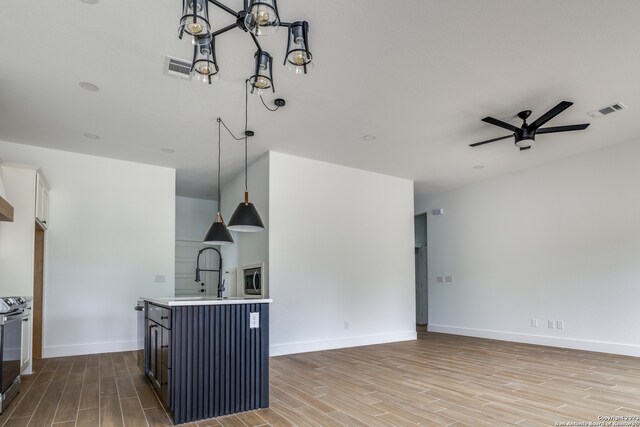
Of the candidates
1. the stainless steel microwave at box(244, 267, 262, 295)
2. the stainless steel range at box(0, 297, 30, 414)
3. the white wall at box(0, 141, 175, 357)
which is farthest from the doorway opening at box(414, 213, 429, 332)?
the stainless steel range at box(0, 297, 30, 414)

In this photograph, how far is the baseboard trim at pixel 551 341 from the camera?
544 centimetres

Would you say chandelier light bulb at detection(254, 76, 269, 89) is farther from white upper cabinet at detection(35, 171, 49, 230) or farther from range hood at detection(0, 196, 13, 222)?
white upper cabinet at detection(35, 171, 49, 230)

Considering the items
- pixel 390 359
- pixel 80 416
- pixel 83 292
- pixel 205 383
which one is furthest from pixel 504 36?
pixel 83 292

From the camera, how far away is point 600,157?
591 centimetres

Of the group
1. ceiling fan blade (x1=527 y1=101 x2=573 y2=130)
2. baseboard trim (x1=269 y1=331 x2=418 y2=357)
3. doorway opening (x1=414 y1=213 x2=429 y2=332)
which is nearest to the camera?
ceiling fan blade (x1=527 y1=101 x2=573 y2=130)

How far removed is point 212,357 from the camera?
3.04 meters

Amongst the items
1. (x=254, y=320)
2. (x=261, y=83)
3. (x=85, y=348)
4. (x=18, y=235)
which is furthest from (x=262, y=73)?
(x=85, y=348)

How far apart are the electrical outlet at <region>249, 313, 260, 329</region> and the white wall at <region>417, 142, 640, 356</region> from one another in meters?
5.23

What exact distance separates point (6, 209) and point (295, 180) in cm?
353

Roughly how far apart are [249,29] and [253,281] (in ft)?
15.1

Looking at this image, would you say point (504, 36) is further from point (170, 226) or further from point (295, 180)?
point (170, 226)

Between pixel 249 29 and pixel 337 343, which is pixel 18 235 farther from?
pixel 337 343

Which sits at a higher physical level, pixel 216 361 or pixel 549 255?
pixel 549 255

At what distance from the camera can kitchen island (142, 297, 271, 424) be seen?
2.91m
